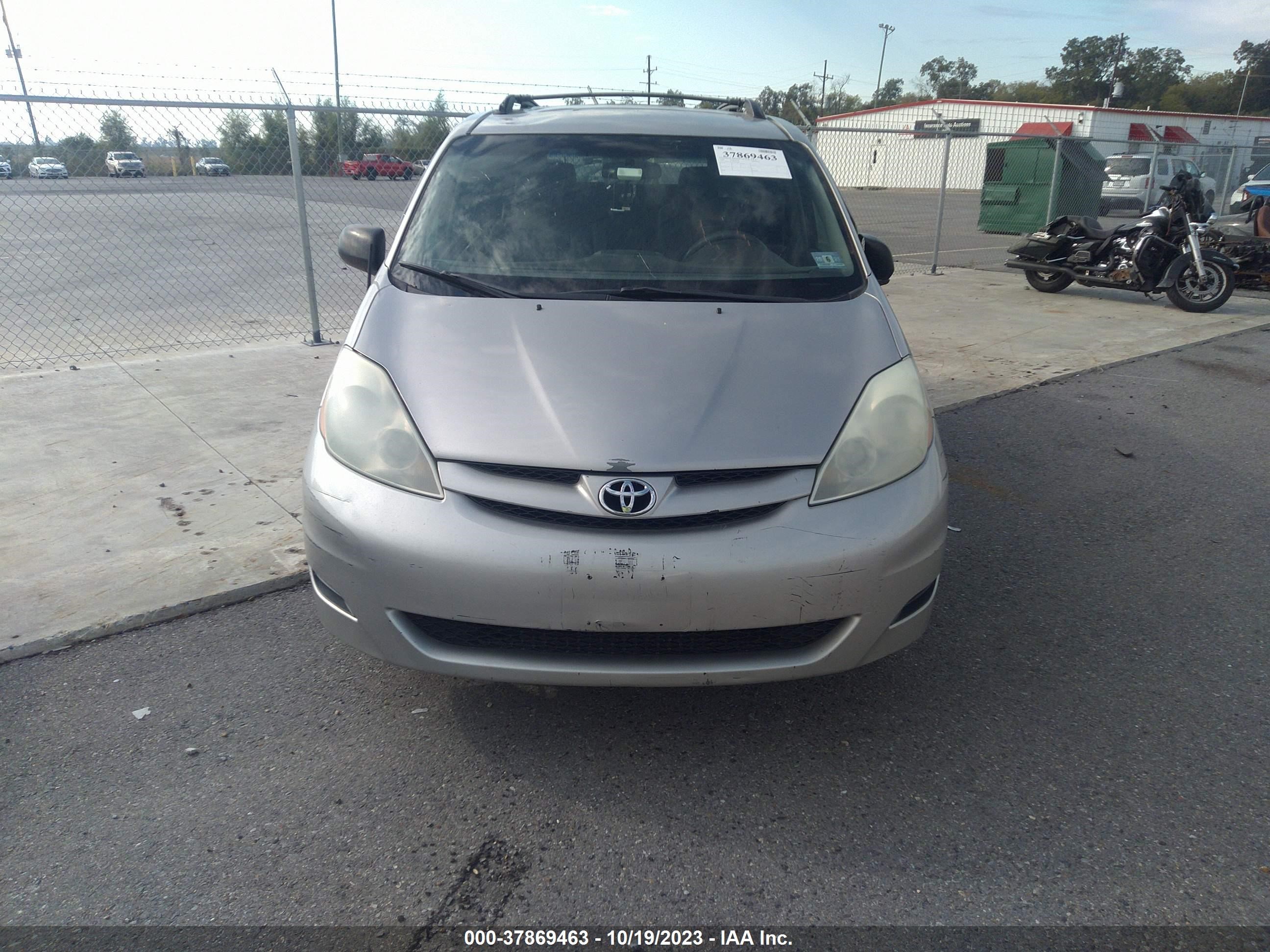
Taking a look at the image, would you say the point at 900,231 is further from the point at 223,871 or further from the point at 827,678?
the point at 223,871

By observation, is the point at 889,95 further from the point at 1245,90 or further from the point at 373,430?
the point at 373,430

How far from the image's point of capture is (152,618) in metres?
3.37

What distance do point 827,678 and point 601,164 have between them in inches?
83.6

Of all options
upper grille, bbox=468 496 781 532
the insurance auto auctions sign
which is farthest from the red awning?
upper grille, bbox=468 496 781 532

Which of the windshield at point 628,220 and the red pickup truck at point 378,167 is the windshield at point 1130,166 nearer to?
the red pickup truck at point 378,167

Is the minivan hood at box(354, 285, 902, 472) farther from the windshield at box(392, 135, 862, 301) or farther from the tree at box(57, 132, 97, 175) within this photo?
the tree at box(57, 132, 97, 175)

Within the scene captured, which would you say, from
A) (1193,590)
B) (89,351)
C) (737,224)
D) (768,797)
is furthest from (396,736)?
(89,351)

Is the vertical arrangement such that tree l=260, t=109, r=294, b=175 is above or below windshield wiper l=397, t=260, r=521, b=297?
above

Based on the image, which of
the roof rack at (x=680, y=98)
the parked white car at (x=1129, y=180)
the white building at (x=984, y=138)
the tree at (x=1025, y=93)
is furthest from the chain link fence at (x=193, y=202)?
the tree at (x=1025, y=93)

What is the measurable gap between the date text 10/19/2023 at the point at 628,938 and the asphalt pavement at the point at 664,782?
3 cm

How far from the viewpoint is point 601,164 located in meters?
3.59

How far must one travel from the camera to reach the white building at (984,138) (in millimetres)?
26188

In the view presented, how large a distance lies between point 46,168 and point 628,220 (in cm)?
544

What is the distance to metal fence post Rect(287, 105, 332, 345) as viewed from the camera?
7.09 metres
